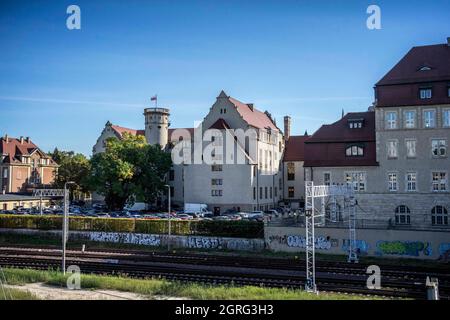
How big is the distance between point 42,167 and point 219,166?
54.3m

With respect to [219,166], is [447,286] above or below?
below

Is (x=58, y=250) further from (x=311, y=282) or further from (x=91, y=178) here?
(x=311, y=282)

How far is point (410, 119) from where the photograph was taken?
146ft

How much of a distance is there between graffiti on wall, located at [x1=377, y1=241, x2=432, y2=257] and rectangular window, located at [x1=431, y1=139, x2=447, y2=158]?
12.1 metres

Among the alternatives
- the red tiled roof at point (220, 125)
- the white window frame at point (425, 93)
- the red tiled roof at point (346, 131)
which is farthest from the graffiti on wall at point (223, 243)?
the red tiled roof at point (220, 125)

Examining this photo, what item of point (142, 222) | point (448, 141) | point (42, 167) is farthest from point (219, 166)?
point (42, 167)

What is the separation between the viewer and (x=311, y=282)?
2433 centimetres

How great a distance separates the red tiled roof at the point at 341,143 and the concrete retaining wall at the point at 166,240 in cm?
1355

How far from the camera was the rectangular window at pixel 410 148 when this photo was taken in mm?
44250

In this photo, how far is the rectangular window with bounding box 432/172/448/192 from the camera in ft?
140

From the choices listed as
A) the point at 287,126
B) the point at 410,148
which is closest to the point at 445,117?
the point at 410,148

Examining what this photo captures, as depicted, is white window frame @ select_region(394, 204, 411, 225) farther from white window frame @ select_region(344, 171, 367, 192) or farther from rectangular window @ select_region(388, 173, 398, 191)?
white window frame @ select_region(344, 171, 367, 192)

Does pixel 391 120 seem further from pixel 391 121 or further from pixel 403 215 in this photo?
pixel 403 215

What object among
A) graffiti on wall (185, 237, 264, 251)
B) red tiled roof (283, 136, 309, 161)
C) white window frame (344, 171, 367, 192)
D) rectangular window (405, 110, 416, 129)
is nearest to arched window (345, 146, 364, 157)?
white window frame (344, 171, 367, 192)
